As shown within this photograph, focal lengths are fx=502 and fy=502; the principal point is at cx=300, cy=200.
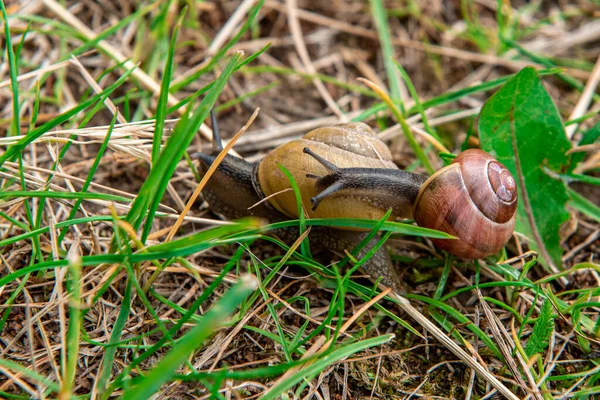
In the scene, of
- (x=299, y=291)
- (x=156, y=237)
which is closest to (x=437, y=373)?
(x=299, y=291)

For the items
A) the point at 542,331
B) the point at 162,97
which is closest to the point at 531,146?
the point at 542,331

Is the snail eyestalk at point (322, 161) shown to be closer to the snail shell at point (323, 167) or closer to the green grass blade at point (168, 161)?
the snail shell at point (323, 167)

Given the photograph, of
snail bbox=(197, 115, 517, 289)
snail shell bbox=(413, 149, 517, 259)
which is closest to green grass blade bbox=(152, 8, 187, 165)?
snail bbox=(197, 115, 517, 289)

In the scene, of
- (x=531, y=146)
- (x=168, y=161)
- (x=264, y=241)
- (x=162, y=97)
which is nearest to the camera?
(x=168, y=161)

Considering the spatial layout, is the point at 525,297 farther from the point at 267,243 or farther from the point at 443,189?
the point at 267,243

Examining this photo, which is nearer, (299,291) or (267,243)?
(299,291)

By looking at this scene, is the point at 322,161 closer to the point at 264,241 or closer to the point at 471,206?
the point at 264,241
